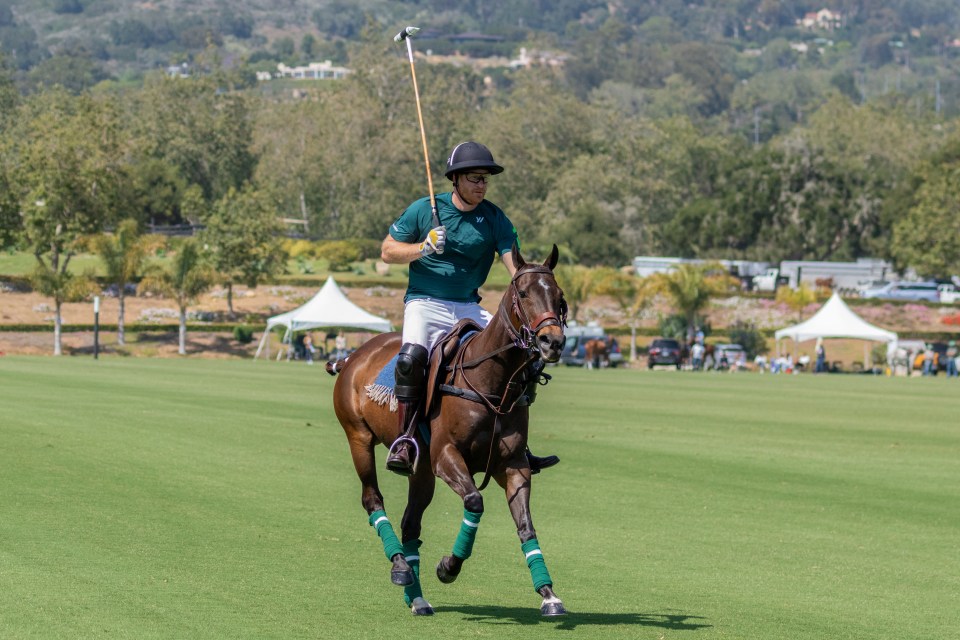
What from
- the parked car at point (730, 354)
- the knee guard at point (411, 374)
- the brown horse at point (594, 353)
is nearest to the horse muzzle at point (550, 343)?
the knee guard at point (411, 374)

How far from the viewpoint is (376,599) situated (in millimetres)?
11484

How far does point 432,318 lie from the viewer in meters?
11.5

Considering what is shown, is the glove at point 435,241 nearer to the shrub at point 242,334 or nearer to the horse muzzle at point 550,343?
the horse muzzle at point 550,343

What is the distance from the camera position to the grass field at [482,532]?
35.3ft

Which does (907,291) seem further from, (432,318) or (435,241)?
(435,241)

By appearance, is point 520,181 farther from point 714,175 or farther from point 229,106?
point 229,106

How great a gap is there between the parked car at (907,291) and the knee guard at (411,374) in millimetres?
95907

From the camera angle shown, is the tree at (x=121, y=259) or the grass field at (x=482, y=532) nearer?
the grass field at (x=482, y=532)

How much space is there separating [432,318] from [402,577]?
202cm

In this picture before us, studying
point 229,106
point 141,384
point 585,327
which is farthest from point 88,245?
point 229,106

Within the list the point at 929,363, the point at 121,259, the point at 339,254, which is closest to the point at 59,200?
the point at 121,259

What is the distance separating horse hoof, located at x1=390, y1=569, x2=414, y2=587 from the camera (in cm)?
1088

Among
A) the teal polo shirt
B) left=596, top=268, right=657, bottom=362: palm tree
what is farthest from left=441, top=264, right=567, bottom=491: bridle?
left=596, top=268, right=657, bottom=362: palm tree

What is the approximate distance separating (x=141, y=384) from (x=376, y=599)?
27365mm
